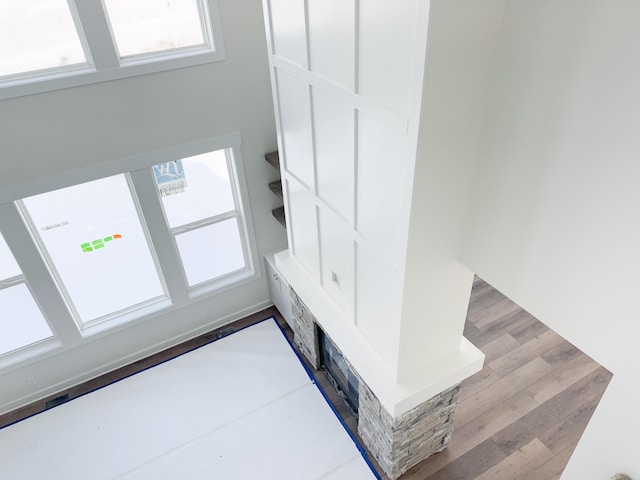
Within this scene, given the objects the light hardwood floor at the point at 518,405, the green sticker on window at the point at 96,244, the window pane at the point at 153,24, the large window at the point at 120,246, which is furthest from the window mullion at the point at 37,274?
the light hardwood floor at the point at 518,405

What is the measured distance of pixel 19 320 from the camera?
477cm

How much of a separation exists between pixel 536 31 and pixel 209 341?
15.7ft

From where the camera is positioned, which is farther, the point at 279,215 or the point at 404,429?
the point at 279,215

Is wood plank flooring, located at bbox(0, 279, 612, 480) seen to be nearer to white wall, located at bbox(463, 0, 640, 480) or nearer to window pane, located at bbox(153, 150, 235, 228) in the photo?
window pane, located at bbox(153, 150, 235, 228)

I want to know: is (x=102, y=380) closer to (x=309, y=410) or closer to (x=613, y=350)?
(x=309, y=410)

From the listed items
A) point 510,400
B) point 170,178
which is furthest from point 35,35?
point 510,400

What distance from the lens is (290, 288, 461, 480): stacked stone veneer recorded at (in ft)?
12.7

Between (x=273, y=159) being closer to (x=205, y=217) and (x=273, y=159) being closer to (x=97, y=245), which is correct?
(x=205, y=217)

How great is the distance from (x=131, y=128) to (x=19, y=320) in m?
2.38

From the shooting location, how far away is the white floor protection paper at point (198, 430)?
14.3 feet

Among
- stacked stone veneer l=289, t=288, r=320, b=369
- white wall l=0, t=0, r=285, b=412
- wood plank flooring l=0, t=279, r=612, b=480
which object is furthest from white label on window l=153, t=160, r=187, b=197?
wood plank flooring l=0, t=279, r=612, b=480

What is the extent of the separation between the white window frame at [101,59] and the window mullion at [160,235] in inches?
37.4

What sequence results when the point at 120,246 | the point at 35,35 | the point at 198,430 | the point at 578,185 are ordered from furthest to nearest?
the point at 120,246 < the point at 198,430 < the point at 35,35 < the point at 578,185

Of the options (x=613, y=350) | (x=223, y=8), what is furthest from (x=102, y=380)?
(x=613, y=350)
